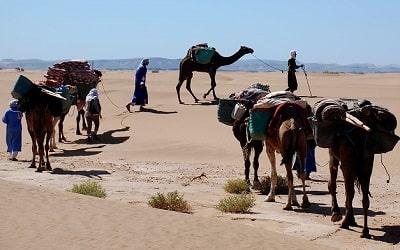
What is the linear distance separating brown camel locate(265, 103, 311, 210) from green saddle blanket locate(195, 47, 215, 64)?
13865mm

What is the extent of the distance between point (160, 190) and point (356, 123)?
212 inches

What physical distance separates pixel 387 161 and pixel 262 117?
728cm

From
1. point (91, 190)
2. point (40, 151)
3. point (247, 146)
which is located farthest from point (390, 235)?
point (40, 151)

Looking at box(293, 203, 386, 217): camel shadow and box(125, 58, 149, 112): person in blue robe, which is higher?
box(125, 58, 149, 112): person in blue robe

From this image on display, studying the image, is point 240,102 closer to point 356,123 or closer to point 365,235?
point 356,123

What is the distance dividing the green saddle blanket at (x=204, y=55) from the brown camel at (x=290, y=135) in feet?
45.5

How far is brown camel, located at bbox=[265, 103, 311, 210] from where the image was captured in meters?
11.3

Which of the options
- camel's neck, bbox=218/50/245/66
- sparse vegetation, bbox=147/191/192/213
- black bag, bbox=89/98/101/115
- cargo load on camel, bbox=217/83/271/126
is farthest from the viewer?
camel's neck, bbox=218/50/245/66

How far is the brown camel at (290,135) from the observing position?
1126 centimetres

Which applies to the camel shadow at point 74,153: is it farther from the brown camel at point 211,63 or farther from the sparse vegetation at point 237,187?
the sparse vegetation at point 237,187

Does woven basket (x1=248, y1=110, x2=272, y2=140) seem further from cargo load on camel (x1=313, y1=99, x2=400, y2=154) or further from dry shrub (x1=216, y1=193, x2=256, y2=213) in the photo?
cargo load on camel (x1=313, y1=99, x2=400, y2=154)

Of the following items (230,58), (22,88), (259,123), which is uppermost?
(230,58)

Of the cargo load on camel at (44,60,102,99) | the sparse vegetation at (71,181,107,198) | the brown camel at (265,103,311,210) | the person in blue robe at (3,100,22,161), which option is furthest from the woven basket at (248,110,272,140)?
the cargo load on camel at (44,60,102,99)

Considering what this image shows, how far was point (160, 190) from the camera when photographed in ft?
45.0
